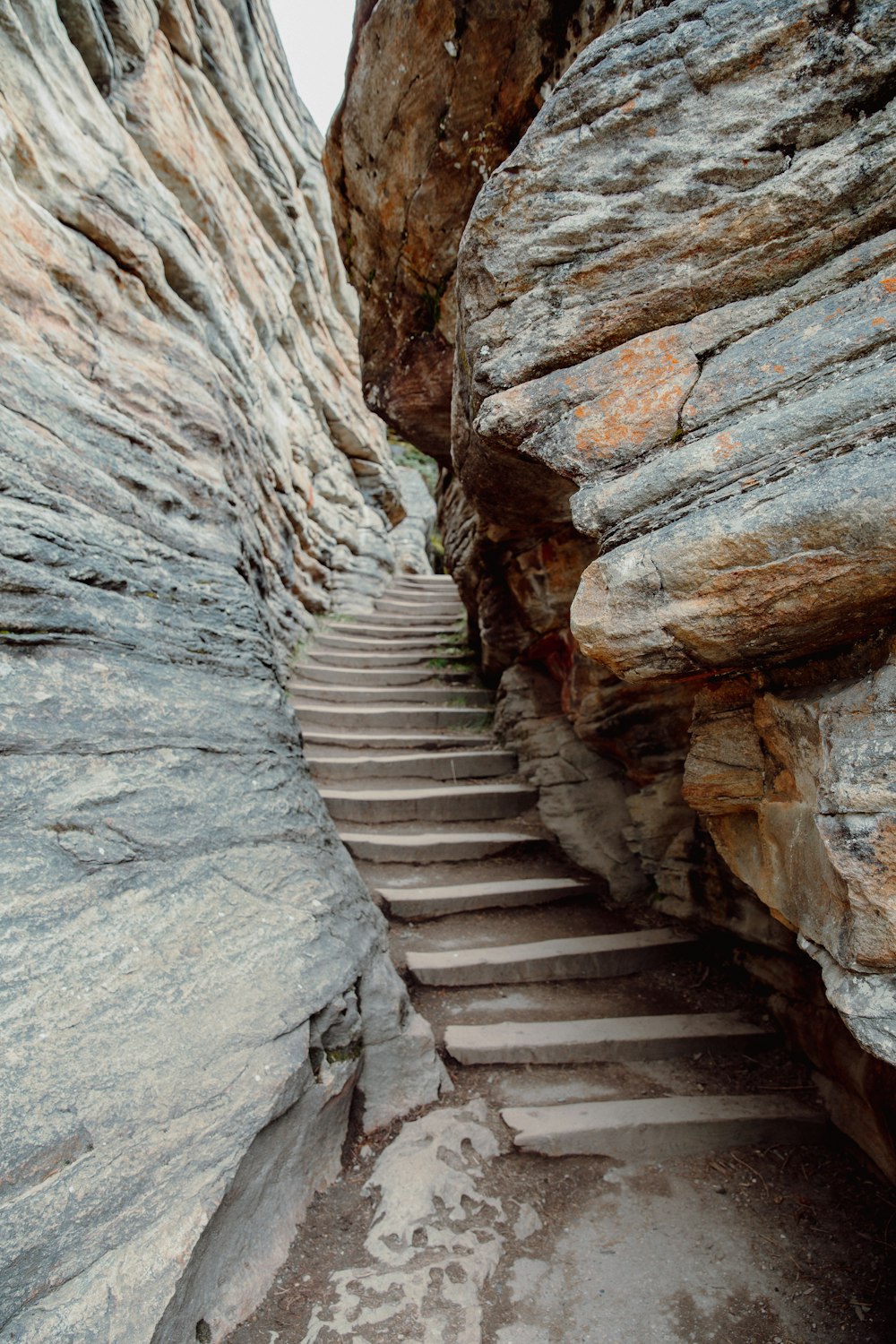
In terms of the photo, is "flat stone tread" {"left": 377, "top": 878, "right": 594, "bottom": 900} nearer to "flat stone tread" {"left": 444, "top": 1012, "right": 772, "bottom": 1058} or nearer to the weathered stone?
"flat stone tread" {"left": 444, "top": 1012, "right": 772, "bottom": 1058}

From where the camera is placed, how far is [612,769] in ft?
16.3

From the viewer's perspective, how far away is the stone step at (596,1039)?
3.40m

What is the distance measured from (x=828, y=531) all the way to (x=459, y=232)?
4.23 metres

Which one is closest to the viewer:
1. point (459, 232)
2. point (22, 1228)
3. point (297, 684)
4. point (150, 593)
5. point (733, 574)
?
point (22, 1228)

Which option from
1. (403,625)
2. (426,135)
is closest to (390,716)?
(403,625)

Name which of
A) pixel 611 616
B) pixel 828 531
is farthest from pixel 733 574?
pixel 611 616

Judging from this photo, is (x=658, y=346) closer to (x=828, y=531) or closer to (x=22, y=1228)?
(x=828, y=531)

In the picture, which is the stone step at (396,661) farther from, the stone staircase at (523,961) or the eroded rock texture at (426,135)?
the eroded rock texture at (426,135)

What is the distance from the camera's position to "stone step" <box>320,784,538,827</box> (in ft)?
16.9

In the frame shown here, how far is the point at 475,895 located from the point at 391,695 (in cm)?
307

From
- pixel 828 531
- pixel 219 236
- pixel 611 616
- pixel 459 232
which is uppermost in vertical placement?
pixel 219 236

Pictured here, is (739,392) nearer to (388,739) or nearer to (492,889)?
(492,889)

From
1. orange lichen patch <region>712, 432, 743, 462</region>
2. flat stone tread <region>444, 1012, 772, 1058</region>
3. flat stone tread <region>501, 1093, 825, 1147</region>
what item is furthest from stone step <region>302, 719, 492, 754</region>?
orange lichen patch <region>712, 432, 743, 462</region>

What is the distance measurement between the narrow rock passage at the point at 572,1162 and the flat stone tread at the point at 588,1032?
0.01 metres
